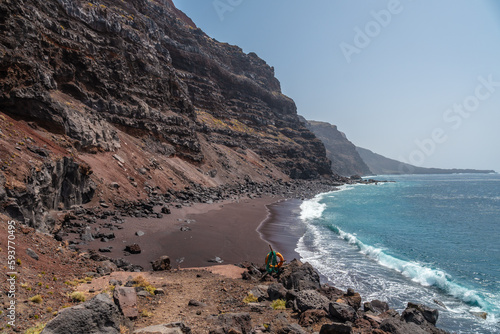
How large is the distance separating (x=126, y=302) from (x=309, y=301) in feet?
19.8

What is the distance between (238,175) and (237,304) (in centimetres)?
5446

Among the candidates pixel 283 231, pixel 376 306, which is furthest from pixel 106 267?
pixel 283 231

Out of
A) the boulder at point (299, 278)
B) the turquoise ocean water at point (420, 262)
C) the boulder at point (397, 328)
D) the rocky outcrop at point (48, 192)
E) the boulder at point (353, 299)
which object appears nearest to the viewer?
the boulder at point (397, 328)

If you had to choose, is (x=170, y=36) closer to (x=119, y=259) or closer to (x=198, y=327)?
(x=119, y=259)

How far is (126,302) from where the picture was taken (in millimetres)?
7801

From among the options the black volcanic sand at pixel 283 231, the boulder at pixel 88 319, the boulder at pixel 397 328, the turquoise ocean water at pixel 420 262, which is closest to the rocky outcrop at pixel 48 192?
the boulder at pixel 88 319

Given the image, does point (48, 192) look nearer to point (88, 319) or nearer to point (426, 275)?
point (88, 319)

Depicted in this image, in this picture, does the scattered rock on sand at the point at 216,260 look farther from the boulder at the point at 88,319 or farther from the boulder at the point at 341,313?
the boulder at the point at 88,319

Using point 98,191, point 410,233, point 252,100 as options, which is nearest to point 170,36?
point 252,100

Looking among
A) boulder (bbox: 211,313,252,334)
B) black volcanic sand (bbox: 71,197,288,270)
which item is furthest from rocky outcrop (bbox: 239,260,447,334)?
black volcanic sand (bbox: 71,197,288,270)

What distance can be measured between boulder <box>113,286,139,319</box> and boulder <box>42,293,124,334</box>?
1496 mm

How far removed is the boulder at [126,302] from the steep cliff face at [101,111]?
836 centimetres

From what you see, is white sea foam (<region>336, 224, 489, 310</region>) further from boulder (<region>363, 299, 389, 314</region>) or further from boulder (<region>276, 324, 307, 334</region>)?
boulder (<region>276, 324, 307, 334</region>)

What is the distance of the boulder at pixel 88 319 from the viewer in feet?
17.1
